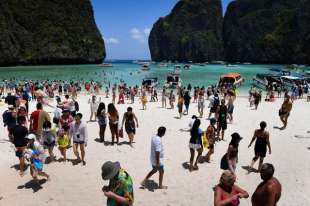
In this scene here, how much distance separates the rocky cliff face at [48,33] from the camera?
116 metres

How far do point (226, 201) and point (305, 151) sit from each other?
935 cm

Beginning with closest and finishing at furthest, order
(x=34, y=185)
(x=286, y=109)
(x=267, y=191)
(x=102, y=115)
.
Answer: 1. (x=267, y=191)
2. (x=34, y=185)
3. (x=102, y=115)
4. (x=286, y=109)

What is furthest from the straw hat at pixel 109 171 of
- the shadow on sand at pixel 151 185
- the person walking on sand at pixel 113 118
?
the person walking on sand at pixel 113 118

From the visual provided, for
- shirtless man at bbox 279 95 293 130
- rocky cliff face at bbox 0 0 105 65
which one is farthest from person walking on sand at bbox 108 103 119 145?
rocky cliff face at bbox 0 0 105 65

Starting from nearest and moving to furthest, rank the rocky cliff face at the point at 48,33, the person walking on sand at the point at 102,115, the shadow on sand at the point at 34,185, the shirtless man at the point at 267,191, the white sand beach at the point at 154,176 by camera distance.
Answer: the shirtless man at the point at 267,191, the white sand beach at the point at 154,176, the shadow on sand at the point at 34,185, the person walking on sand at the point at 102,115, the rocky cliff face at the point at 48,33

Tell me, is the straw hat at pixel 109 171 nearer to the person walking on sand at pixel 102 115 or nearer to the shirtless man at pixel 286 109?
the person walking on sand at pixel 102 115

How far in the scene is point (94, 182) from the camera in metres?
9.28

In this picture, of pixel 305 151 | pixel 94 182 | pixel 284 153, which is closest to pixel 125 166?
pixel 94 182

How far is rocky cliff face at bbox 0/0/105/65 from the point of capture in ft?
381

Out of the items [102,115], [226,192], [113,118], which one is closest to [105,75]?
[102,115]

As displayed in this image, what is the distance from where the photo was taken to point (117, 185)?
15.9 ft

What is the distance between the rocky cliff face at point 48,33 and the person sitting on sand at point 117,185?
11180 cm

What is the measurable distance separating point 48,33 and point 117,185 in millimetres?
133284

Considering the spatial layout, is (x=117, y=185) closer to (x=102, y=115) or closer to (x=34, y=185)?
(x=34, y=185)
